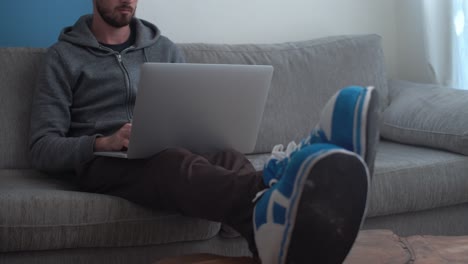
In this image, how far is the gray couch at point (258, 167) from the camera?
1.63m

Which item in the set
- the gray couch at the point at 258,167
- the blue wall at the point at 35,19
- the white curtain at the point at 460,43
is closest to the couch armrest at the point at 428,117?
the gray couch at the point at 258,167

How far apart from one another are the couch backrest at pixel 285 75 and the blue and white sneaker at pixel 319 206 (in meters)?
1.15

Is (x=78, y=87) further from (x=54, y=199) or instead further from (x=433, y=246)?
(x=433, y=246)

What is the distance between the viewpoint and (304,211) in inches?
47.9

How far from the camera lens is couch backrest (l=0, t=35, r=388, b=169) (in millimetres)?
2129

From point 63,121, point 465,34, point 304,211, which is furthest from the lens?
point 465,34

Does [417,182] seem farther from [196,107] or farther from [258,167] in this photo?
[196,107]

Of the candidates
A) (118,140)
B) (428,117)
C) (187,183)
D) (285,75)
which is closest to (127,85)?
(118,140)

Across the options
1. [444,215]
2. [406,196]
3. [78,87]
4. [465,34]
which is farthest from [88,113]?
[465,34]

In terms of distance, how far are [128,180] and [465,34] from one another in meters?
1.68

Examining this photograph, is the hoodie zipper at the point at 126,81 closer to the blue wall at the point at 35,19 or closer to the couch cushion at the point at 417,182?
the blue wall at the point at 35,19

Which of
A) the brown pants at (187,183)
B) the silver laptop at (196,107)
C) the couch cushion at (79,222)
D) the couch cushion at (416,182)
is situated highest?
the silver laptop at (196,107)

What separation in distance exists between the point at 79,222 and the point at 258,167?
629 mm

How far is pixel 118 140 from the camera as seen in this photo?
169cm
